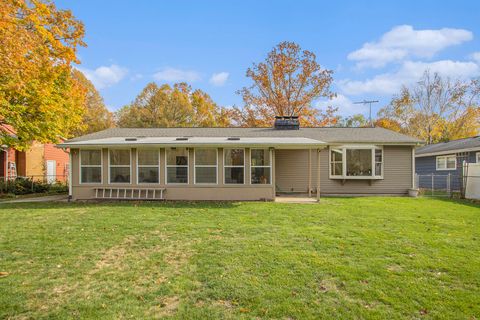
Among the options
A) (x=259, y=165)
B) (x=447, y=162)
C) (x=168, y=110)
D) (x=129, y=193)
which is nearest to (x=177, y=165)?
(x=129, y=193)

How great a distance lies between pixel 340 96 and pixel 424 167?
9.72 m

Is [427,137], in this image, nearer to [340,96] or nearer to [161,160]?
[340,96]

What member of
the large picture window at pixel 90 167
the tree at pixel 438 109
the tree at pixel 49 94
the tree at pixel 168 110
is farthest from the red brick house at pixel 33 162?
the tree at pixel 438 109

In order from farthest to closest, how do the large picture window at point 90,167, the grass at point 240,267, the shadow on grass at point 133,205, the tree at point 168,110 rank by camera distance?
the tree at point 168,110 < the large picture window at point 90,167 < the shadow on grass at point 133,205 < the grass at point 240,267

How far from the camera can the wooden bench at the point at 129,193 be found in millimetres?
12593

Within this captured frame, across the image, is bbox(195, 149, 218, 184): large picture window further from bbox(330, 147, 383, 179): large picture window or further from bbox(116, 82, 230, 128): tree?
bbox(116, 82, 230, 128): tree

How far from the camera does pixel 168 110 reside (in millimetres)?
33250

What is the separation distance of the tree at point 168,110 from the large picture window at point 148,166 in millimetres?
19308

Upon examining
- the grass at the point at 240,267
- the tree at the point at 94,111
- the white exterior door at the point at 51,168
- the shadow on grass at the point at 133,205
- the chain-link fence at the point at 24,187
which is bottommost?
the grass at the point at 240,267

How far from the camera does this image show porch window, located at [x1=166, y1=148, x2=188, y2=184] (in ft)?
41.8

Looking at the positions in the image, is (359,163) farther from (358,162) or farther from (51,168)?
(51,168)

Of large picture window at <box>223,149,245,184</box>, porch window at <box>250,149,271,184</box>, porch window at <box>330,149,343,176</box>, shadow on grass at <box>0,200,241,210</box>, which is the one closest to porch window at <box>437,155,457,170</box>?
porch window at <box>330,149,343,176</box>

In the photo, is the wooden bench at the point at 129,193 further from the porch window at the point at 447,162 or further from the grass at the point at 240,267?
the porch window at the point at 447,162

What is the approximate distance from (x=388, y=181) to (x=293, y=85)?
15.3 metres
